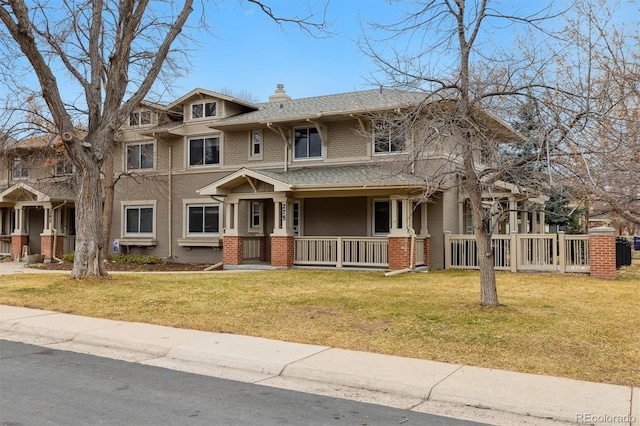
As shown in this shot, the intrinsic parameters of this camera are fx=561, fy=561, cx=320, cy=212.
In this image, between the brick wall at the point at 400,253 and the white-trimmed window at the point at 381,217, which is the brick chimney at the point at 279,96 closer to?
the white-trimmed window at the point at 381,217

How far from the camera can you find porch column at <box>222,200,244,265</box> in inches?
846

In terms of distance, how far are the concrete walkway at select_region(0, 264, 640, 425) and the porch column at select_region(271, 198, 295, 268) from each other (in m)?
11.0

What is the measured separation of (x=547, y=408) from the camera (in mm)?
5480

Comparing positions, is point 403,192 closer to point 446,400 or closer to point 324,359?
point 324,359

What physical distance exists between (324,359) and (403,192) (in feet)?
40.0

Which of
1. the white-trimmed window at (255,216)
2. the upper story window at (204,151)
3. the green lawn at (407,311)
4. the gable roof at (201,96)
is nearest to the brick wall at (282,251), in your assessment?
the white-trimmed window at (255,216)

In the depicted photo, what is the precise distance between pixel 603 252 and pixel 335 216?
935 centimetres

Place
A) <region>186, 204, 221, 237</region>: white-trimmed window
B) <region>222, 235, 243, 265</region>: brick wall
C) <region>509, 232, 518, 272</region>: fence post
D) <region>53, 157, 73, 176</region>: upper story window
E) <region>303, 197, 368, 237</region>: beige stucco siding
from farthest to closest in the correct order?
<region>53, 157, 73, 176</region>: upper story window
<region>186, 204, 221, 237</region>: white-trimmed window
<region>222, 235, 243, 265</region>: brick wall
<region>303, 197, 368, 237</region>: beige stucco siding
<region>509, 232, 518, 272</region>: fence post

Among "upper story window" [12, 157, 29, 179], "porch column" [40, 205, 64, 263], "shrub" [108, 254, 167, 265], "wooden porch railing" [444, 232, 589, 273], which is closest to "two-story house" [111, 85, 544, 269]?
"wooden porch railing" [444, 232, 589, 273]

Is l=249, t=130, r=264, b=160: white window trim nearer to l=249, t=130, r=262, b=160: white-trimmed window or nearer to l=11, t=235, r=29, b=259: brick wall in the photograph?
l=249, t=130, r=262, b=160: white-trimmed window

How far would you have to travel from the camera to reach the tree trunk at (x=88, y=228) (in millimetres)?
15812

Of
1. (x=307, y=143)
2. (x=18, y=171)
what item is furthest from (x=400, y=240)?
(x=18, y=171)

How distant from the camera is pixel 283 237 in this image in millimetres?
20578

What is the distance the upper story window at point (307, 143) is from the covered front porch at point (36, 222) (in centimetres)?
1192
